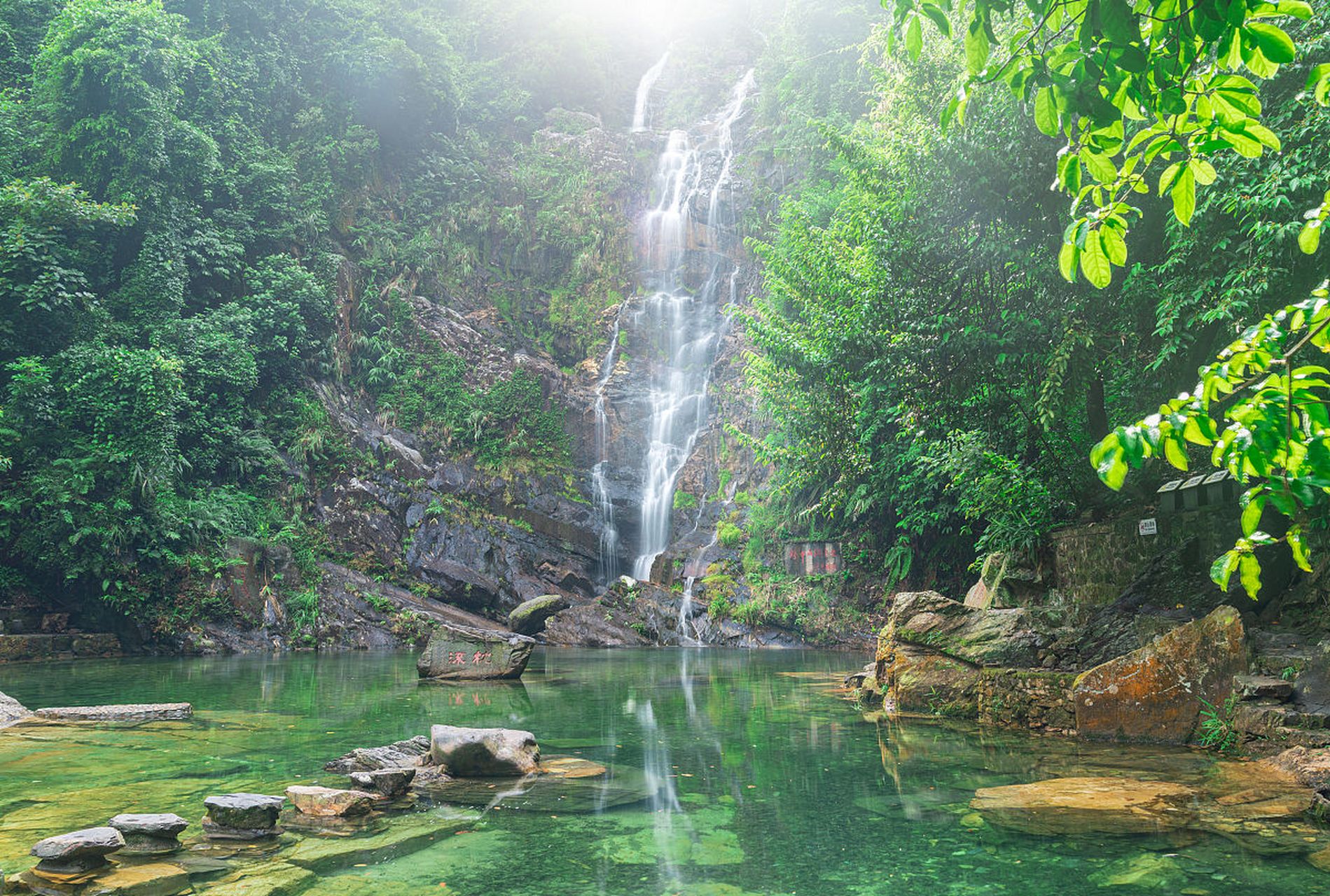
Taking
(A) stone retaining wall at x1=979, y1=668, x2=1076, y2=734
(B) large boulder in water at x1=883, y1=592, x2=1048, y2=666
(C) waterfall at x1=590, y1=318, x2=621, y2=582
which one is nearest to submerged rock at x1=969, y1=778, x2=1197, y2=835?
(A) stone retaining wall at x1=979, y1=668, x2=1076, y2=734

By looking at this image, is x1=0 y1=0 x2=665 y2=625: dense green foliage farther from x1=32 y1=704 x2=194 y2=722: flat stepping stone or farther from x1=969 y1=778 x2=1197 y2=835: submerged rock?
x1=969 y1=778 x2=1197 y2=835: submerged rock

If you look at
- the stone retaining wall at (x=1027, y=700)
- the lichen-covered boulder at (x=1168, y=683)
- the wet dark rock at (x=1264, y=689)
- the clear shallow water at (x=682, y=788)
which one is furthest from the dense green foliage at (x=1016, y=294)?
the clear shallow water at (x=682, y=788)

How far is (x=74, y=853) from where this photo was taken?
10.1ft

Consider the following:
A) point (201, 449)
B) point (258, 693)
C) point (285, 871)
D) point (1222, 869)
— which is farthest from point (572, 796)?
point (201, 449)

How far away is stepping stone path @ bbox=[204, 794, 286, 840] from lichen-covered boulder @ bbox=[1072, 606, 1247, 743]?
18.4 feet

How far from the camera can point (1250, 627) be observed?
629 cm

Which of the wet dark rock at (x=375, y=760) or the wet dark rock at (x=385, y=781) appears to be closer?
the wet dark rock at (x=385, y=781)

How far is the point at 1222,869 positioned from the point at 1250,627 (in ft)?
13.3

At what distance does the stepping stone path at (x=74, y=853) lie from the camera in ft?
10.00

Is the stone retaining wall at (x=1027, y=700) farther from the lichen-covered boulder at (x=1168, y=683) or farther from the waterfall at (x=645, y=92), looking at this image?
the waterfall at (x=645, y=92)

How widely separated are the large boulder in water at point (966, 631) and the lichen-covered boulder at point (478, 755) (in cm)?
455

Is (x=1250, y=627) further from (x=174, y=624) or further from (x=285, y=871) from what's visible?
(x=174, y=624)

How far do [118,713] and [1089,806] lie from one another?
7.75 meters

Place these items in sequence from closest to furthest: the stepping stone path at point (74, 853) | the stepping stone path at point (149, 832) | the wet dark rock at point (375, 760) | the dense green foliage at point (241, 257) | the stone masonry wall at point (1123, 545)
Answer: the stepping stone path at point (74, 853) → the stepping stone path at point (149, 832) → the wet dark rock at point (375, 760) → the stone masonry wall at point (1123, 545) → the dense green foliage at point (241, 257)
